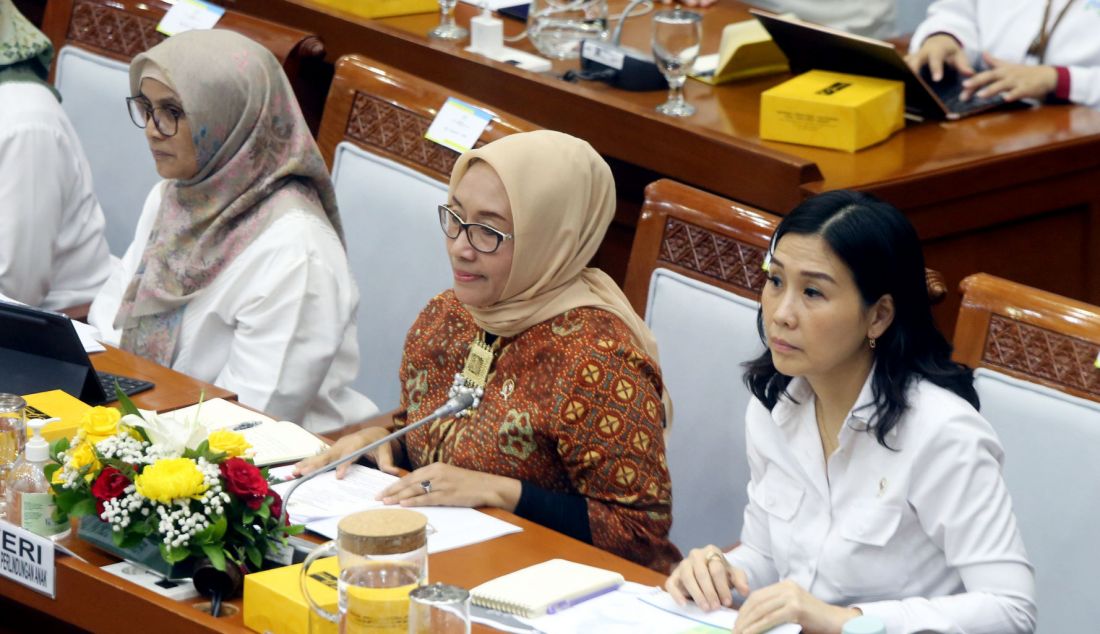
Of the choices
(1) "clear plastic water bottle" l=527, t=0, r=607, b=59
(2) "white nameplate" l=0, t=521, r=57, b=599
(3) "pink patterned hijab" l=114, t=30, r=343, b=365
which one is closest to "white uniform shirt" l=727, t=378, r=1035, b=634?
(2) "white nameplate" l=0, t=521, r=57, b=599

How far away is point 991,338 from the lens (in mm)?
2201

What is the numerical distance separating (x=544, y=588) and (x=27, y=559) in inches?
25.9

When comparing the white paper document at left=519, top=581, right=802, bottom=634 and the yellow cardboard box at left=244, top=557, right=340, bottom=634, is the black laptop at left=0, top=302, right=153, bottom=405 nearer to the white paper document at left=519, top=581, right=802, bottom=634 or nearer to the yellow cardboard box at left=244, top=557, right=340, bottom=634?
the yellow cardboard box at left=244, top=557, right=340, bottom=634

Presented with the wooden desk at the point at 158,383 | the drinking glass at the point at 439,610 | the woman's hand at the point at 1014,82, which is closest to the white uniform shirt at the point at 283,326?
the wooden desk at the point at 158,383

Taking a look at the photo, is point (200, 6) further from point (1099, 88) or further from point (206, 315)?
point (1099, 88)

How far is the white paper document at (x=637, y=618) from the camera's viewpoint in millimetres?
→ 1749

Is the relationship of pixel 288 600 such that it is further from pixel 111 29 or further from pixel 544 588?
pixel 111 29

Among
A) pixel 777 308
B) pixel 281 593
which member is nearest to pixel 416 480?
pixel 281 593

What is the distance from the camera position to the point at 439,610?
1460 millimetres

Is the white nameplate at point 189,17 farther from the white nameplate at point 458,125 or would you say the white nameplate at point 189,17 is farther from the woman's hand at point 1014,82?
the woman's hand at point 1014,82

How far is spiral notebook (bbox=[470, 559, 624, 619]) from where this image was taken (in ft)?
5.84

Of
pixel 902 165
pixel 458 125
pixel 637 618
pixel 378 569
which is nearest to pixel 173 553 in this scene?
pixel 378 569

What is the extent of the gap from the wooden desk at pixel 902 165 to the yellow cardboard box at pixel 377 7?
1.00ft

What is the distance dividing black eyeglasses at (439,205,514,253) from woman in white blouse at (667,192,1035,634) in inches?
16.6
